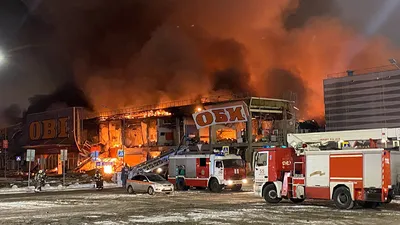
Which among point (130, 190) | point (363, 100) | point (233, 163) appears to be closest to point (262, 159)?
point (233, 163)

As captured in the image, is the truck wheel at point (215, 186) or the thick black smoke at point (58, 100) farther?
the thick black smoke at point (58, 100)

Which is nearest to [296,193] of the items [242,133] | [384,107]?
[242,133]

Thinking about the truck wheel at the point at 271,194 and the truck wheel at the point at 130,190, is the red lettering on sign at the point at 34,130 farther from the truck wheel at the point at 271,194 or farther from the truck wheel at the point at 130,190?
the truck wheel at the point at 271,194

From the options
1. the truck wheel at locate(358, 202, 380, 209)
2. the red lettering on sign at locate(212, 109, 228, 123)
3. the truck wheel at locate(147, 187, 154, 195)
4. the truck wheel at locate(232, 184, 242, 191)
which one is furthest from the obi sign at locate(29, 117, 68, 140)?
the truck wheel at locate(358, 202, 380, 209)

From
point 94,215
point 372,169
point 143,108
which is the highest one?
point 143,108

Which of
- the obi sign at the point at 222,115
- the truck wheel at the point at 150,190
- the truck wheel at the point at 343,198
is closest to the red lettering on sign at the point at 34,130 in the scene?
the obi sign at the point at 222,115

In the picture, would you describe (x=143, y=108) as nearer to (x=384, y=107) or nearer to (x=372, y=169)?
(x=384, y=107)

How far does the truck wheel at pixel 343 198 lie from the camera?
1901 centimetres

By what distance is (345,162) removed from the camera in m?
19.5

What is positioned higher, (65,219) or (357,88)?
(357,88)

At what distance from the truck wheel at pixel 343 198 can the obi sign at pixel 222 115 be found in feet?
112

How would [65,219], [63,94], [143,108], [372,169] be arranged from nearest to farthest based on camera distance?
[65,219]
[372,169]
[143,108]
[63,94]

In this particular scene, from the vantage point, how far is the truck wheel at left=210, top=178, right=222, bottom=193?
100 feet

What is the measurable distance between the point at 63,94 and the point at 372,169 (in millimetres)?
79244
